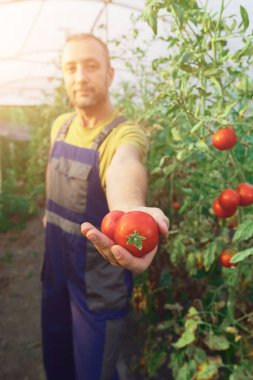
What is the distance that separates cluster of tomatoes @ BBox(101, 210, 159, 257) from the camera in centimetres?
83

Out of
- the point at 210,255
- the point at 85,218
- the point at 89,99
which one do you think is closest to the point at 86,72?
the point at 89,99

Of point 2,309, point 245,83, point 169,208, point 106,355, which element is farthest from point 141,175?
point 2,309

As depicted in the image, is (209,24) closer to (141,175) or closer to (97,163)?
(141,175)

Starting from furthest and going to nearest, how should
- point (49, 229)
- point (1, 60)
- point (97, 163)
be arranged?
point (1, 60) → point (49, 229) → point (97, 163)

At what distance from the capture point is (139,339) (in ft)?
8.75

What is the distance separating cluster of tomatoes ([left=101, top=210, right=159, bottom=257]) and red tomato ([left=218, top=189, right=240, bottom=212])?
529mm

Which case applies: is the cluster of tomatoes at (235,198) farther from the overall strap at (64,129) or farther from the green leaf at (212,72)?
the overall strap at (64,129)

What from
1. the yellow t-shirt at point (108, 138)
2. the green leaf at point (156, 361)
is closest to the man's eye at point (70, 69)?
the yellow t-shirt at point (108, 138)

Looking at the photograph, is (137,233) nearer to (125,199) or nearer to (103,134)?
(125,199)

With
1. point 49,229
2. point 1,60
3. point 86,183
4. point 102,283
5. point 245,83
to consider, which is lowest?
point 102,283

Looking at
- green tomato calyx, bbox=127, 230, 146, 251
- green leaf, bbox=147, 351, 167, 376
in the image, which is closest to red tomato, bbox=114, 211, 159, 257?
green tomato calyx, bbox=127, 230, 146, 251

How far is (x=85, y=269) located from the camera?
172 cm

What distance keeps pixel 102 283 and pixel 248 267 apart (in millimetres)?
697

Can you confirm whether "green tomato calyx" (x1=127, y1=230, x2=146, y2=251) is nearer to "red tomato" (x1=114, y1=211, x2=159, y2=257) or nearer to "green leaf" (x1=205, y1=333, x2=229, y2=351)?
Answer: "red tomato" (x1=114, y1=211, x2=159, y2=257)
